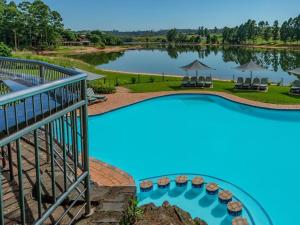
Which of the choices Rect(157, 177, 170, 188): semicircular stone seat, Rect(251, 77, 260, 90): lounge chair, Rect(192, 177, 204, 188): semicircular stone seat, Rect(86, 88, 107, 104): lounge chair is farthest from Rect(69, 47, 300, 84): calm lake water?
Rect(157, 177, 170, 188): semicircular stone seat

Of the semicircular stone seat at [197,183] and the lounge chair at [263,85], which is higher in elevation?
the lounge chair at [263,85]

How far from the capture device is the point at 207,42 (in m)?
119

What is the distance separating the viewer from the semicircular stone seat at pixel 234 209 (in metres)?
7.30

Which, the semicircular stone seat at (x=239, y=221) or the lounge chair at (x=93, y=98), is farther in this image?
the lounge chair at (x=93, y=98)

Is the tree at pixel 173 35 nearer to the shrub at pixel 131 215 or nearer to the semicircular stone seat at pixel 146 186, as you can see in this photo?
the semicircular stone seat at pixel 146 186

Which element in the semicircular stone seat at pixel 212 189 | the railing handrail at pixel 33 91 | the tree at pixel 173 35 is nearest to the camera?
the railing handrail at pixel 33 91

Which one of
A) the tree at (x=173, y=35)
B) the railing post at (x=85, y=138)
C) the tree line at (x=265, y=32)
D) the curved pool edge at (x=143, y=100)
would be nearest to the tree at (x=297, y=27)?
the tree line at (x=265, y=32)

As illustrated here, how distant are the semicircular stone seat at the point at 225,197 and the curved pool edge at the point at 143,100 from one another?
8433 millimetres

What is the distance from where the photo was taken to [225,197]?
308 inches

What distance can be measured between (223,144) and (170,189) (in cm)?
409

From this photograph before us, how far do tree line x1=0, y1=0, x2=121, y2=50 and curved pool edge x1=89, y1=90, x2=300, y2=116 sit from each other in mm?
46691

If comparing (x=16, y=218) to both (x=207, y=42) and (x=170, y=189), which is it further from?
(x=207, y=42)

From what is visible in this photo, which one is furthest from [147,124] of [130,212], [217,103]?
[130,212]

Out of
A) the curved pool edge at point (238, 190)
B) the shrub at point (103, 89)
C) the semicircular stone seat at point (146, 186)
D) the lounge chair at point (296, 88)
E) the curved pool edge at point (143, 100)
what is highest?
the lounge chair at point (296, 88)
